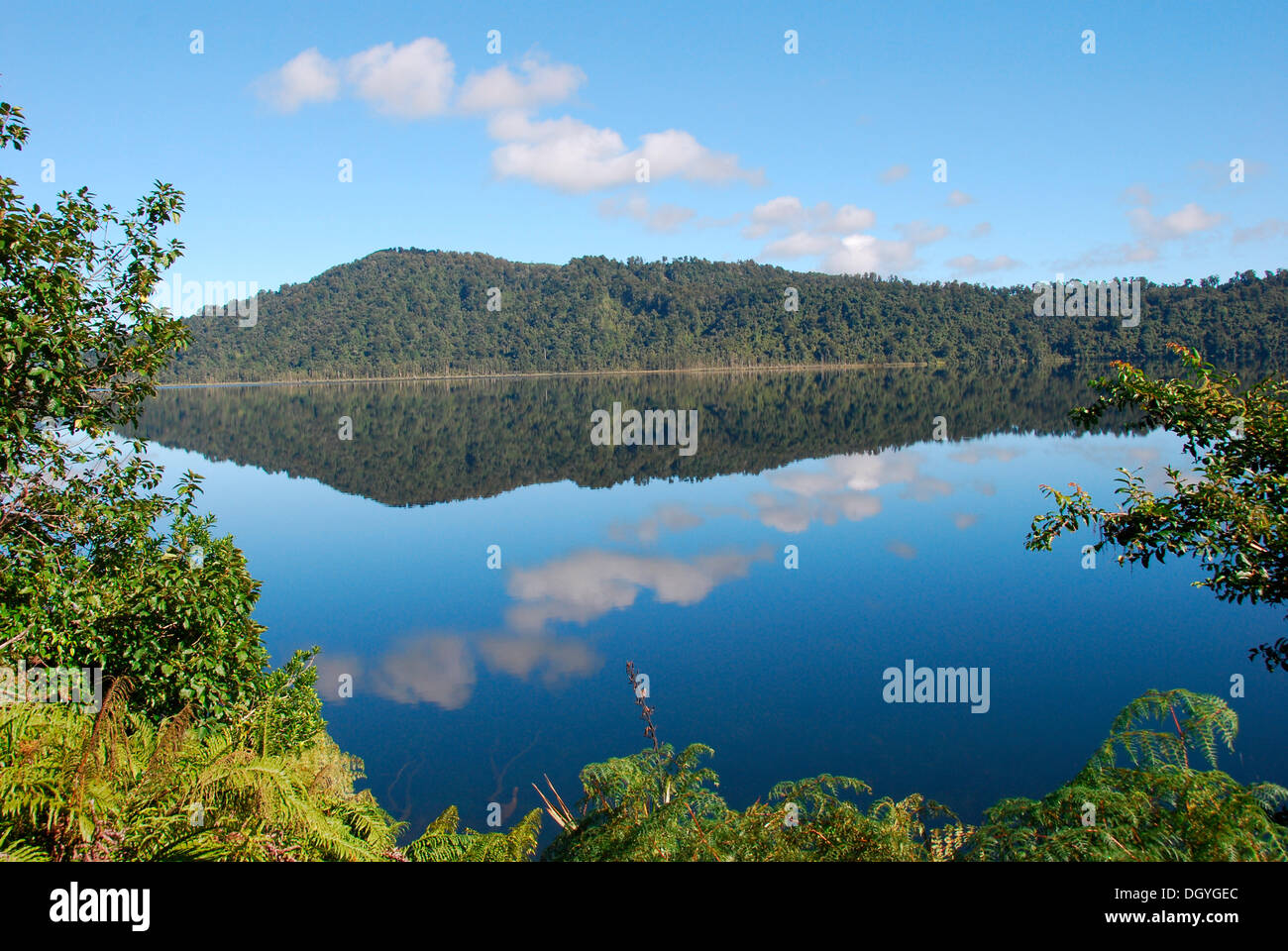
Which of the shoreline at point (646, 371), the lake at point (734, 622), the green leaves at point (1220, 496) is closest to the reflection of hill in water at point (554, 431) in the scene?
the lake at point (734, 622)

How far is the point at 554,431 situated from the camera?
2431 inches

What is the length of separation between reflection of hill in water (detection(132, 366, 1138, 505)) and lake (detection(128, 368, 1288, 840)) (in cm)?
160

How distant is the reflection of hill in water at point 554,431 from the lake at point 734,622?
1.60m

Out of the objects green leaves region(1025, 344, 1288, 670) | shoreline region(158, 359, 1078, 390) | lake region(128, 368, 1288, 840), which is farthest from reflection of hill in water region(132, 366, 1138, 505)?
shoreline region(158, 359, 1078, 390)

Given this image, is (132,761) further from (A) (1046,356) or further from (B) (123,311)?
(A) (1046,356)

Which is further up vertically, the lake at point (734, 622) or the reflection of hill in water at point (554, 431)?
the reflection of hill in water at point (554, 431)

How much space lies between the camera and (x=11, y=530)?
733cm

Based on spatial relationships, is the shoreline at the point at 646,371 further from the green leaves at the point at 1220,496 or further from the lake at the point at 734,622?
the green leaves at the point at 1220,496

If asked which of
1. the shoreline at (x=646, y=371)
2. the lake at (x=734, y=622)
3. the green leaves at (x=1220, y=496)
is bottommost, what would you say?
the lake at (x=734, y=622)

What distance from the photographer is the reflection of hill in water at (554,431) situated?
42.9 meters

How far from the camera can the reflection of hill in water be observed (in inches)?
1688

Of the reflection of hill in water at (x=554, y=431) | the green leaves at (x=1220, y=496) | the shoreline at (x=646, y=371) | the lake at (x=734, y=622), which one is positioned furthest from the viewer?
the shoreline at (x=646, y=371)
